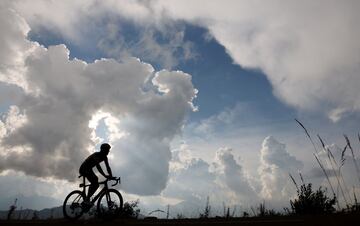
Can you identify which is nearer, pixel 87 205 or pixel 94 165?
pixel 94 165

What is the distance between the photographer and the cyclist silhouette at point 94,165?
13273 millimetres

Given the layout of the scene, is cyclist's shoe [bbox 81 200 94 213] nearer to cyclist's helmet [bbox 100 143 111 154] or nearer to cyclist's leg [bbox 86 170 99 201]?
cyclist's leg [bbox 86 170 99 201]

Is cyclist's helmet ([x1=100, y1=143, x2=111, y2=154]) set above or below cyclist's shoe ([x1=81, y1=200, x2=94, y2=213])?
above

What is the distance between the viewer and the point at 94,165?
13.4m

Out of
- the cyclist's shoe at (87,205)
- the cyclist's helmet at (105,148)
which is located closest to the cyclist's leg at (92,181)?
the cyclist's shoe at (87,205)

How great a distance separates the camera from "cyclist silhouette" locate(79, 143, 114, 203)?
13.3 metres

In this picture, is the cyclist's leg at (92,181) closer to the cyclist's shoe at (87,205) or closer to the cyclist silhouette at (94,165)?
the cyclist silhouette at (94,165)

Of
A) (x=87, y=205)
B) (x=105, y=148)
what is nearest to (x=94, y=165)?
(x=105, y=148)

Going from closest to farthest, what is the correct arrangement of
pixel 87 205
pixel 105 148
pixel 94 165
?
pixel 105 148, pixel 94 165, pixel 87 205

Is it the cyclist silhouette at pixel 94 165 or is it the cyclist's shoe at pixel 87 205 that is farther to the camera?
the cyclist's shoe at pixel 87 205

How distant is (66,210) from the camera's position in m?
14.1

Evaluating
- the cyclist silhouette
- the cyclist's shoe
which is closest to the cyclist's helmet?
the cyclist silhouette

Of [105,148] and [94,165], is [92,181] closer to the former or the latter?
[94,165]

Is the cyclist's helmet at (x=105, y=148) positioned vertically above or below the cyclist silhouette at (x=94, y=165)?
above
